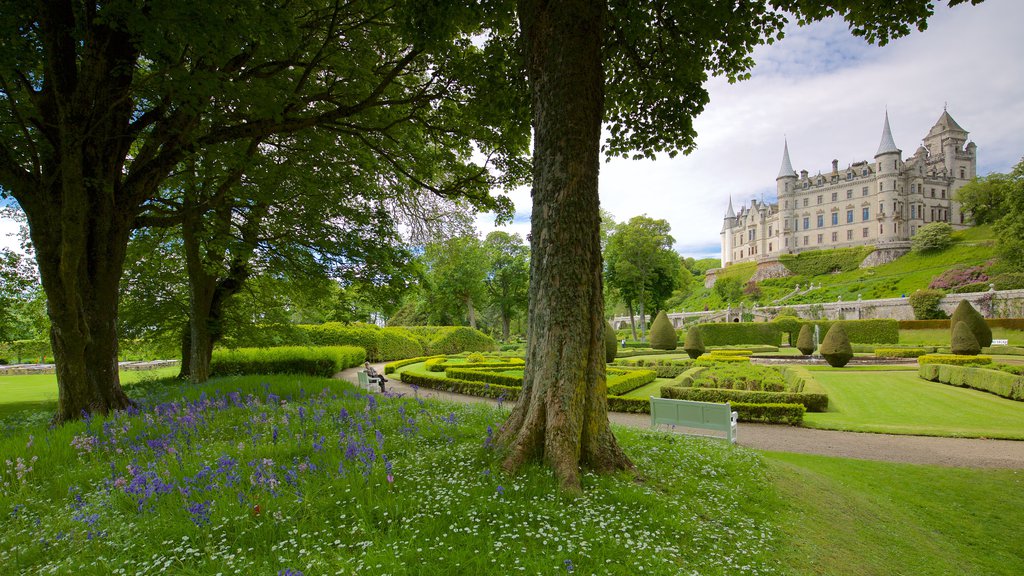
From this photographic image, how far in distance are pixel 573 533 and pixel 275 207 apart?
379 inches

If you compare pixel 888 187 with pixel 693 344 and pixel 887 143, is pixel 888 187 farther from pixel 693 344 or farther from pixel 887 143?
pixel 693 344

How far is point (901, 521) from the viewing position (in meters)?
4.91

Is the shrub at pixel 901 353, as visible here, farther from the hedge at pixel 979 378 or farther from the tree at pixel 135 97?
Answer: the tree at pixel 135 97

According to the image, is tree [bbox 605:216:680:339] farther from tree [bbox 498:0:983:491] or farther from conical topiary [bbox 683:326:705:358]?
tree [bbox 498:0:983:491]

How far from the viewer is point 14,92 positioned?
23.1ft

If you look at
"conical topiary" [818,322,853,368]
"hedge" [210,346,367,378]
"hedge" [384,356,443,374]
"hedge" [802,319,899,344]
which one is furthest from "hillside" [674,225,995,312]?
"hedge" [210,346,367,378]

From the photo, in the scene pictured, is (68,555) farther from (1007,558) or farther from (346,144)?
(346,144)

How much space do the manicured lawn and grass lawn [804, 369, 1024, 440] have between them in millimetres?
3268

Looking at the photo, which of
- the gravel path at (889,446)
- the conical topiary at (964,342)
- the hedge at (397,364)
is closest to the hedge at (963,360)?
the conical topiary at (964,342)

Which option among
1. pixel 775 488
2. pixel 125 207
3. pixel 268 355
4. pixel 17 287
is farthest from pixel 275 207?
pixel 268 355

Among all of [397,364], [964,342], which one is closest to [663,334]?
[964,342]

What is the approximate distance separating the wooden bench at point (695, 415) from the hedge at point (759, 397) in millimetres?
3279

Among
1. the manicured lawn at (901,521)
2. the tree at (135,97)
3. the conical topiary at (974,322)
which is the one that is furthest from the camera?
the conical topiary at (974,322)

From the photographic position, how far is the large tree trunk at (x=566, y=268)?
4105 mm
